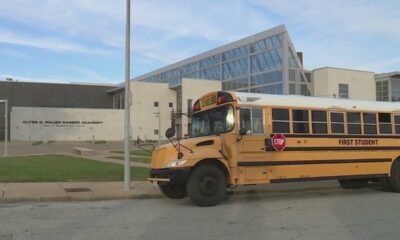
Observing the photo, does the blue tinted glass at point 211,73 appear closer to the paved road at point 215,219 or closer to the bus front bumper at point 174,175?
the paved road at point 215,219

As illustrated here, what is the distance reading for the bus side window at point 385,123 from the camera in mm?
15258

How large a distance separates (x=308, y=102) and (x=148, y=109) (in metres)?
71.5

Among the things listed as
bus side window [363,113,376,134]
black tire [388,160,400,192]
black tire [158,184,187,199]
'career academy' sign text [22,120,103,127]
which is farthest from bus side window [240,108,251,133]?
'career academy' sign text [22,120,103,127]

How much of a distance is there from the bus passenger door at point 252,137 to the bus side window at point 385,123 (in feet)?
14.1

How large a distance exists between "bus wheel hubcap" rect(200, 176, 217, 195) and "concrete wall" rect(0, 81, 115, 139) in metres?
81.0

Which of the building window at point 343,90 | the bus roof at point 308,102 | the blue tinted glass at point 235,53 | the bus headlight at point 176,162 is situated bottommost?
the bus headlight at point 176,162

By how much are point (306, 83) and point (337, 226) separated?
66728mm

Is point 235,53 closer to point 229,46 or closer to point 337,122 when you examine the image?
point 229,46

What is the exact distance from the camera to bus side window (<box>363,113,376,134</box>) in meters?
14.9

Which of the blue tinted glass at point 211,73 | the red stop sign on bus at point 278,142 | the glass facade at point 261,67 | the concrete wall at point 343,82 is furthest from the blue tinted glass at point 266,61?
the red stop sign on bus at point 278,142

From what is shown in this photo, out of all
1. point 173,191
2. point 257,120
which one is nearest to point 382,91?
point 257,120

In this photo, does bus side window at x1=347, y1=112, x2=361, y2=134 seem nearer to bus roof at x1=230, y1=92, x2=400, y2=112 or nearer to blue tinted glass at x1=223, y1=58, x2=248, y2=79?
bus roof at x1=230, y1=92, x2=400, y2=112

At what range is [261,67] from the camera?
76625 mm

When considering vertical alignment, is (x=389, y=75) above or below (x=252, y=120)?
above
